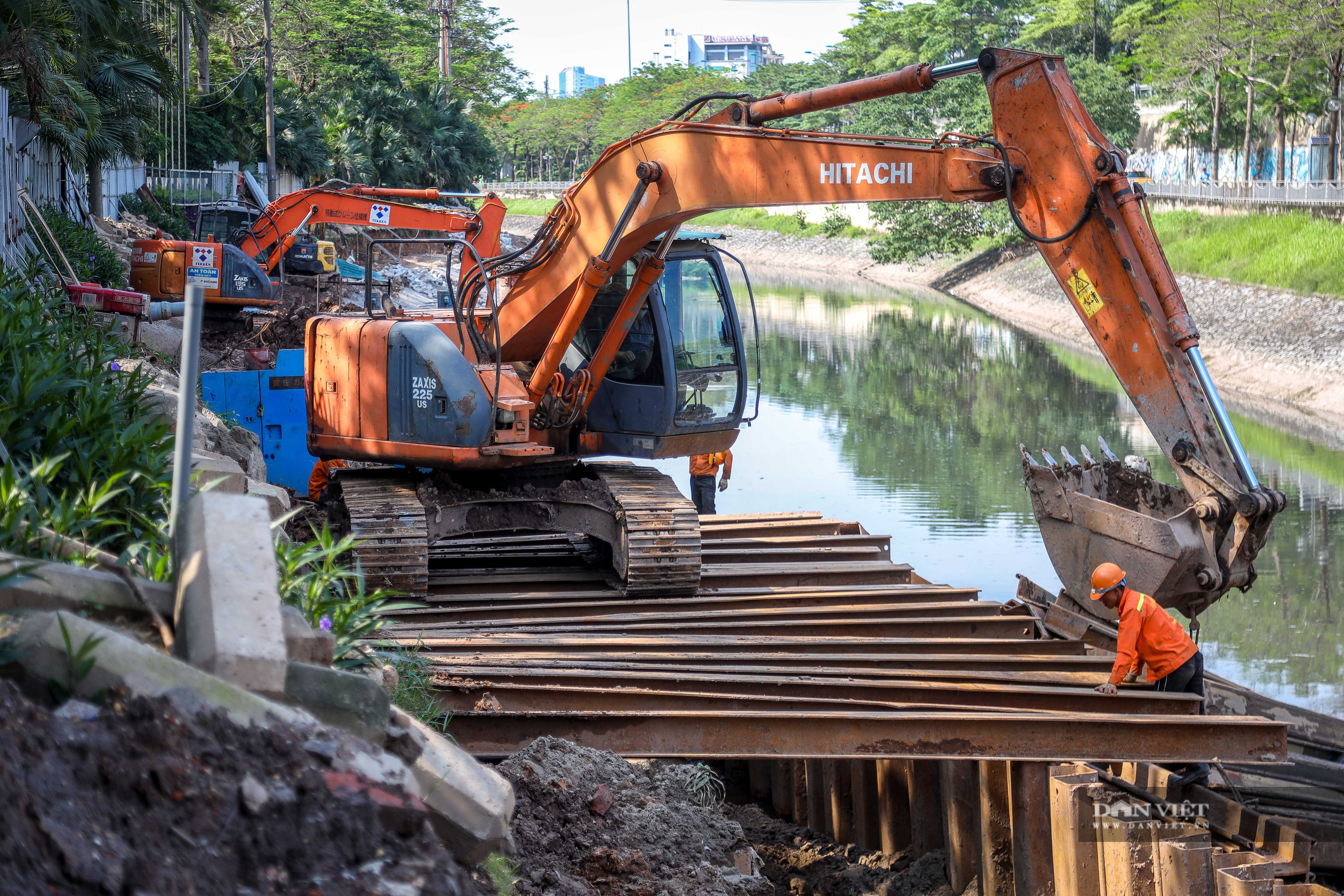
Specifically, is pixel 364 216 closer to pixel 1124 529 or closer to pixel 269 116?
pixel 1124 529

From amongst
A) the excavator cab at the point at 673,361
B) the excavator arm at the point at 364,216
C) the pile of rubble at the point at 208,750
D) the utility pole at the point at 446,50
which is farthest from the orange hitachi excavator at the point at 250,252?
the utility pole at the point at 446,50

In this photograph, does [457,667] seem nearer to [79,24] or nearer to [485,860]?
[485,860]

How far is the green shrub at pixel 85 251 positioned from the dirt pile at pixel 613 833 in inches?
537

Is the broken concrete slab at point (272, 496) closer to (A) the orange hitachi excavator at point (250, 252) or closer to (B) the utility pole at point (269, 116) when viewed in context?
(A) the orange hitachi excavator at point (250, 252)

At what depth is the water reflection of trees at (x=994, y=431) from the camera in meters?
13.6

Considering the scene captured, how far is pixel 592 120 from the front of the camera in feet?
348

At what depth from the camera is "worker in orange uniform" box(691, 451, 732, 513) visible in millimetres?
13695

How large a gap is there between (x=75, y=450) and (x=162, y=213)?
30.1 metres

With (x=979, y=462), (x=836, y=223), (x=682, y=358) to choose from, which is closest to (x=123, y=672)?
(x=682, y=358)

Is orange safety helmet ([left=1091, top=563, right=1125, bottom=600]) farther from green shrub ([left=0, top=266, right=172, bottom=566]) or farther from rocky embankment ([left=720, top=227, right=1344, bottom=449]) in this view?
rocky embankment ([left=720, top=227, right=1344, bottom=449])

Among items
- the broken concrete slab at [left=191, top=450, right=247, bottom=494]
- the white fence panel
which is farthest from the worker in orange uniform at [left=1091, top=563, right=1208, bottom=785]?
the white fence panel

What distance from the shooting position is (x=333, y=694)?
369 cm

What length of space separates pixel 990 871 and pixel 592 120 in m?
103

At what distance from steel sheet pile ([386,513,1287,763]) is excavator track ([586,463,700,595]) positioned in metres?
0.14
